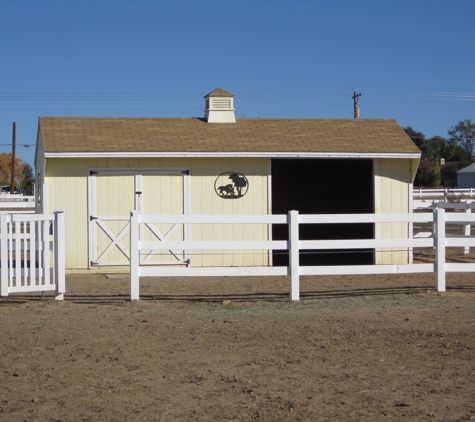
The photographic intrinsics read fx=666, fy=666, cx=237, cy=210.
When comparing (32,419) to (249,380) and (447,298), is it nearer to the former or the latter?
(249,380)

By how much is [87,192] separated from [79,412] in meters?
8.97

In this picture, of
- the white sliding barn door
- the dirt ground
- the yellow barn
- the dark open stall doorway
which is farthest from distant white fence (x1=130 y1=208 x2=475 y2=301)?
the dark open stall doorway

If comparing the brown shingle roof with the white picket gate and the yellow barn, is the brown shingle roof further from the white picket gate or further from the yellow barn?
the white picket gate

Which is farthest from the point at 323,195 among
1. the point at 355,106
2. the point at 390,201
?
the point at 355,106

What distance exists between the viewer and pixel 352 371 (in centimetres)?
548

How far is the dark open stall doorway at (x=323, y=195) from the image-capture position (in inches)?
649

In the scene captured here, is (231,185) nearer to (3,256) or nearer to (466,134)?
(3,256)

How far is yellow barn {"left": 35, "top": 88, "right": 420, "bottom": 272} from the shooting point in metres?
13.0

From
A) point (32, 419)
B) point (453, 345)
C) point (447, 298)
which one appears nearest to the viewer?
point (32, 419)

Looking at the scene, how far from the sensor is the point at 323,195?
699 inches

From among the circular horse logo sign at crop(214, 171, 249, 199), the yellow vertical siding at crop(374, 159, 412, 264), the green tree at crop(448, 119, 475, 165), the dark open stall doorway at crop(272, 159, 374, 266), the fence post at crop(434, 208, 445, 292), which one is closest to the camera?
the fence post at crop(434, 208, 445, 292)

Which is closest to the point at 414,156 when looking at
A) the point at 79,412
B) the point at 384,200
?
the point at 384,200

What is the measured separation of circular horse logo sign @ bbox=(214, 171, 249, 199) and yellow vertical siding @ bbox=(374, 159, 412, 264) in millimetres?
2863

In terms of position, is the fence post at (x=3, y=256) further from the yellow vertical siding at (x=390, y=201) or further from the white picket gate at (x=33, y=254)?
the yellow vertical siding at (x=390, y=201)
